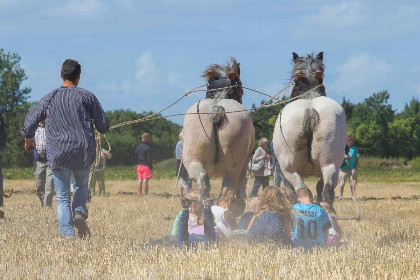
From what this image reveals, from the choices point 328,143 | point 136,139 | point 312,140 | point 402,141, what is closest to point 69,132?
point 312,140

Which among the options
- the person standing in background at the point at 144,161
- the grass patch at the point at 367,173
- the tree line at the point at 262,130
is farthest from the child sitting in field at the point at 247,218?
the tree line at the point at 262,130

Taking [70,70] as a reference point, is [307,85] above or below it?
above

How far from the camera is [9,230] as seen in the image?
818 centimetres

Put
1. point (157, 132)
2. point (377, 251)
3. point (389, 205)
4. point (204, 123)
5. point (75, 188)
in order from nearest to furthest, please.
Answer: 1. point (377, 251)
2. point (75, 188)
3. point (204, 123)
4. point (389, 205)
5. point (157, 132)

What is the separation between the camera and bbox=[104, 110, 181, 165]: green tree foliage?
68.9 m

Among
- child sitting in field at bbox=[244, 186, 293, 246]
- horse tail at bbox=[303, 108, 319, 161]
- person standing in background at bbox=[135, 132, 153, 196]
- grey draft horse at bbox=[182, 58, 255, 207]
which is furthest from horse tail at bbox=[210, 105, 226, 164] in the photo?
person standing in background at bbox=[135, 132, 153, 196]

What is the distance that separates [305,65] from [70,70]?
4098mm

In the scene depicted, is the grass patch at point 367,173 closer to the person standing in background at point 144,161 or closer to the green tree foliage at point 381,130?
the green tree foliage at point 381,130

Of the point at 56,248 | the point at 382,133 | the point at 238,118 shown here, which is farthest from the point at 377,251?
the point at 382,133

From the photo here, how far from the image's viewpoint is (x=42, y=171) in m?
14.1

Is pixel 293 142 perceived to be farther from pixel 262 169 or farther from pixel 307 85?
pixel 262 169

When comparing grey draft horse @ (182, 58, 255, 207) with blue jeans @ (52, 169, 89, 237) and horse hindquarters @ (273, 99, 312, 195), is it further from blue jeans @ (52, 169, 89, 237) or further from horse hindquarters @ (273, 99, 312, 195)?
blue jeans @ (52, 169, 89, 237)

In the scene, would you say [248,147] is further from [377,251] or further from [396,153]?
[396,153]

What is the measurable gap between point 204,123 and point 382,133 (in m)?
58.6
